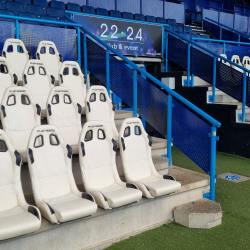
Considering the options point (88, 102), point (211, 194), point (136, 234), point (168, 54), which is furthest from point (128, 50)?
point (136, 234)

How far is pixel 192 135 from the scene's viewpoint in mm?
4023

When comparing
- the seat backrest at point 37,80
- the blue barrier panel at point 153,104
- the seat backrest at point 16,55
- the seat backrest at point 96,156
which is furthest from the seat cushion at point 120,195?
the seat backrest at point 16,55

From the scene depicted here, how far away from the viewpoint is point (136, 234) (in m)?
3.26

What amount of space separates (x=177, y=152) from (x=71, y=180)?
3.78m

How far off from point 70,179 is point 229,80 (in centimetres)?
437

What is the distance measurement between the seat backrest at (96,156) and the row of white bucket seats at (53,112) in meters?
0.29

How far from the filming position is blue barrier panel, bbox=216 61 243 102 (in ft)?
20.5

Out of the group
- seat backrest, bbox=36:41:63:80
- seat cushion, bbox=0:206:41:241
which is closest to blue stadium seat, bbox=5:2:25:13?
seat backrest, bbox=36:41:63:80

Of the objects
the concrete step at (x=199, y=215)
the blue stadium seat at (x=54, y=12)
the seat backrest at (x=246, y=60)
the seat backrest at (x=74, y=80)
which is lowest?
the concrete step at (x=199, y=215)

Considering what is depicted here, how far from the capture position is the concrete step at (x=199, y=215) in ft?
10.9

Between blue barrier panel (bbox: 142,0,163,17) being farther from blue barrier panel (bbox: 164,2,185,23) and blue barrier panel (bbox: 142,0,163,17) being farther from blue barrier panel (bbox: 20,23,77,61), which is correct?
blue barrier panel (bbox: 20,23,77,61)

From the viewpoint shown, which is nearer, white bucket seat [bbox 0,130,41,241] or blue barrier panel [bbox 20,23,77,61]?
white bucket seat [bbox 0,130,41,241]

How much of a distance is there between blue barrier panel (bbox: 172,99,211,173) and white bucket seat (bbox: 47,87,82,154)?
1237 mm

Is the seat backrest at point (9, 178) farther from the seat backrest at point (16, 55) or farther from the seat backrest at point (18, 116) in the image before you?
the seat backrest at point (16, 55)
